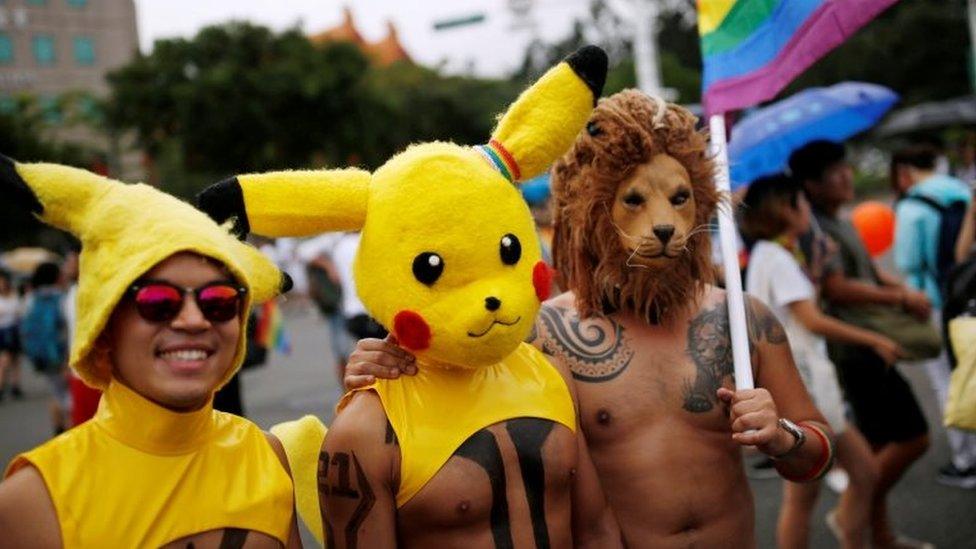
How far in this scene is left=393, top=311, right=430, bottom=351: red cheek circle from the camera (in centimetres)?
203

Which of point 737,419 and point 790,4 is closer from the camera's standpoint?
point 737,419

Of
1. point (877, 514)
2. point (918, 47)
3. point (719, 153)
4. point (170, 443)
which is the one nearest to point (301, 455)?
point (170, 443)

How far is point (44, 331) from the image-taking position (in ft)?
29.4

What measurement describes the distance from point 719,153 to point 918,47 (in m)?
42.1

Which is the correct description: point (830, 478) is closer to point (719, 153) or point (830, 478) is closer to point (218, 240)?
point (719, 153)

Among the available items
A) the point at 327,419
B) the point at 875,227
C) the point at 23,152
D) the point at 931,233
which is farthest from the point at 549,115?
the point at 23,152

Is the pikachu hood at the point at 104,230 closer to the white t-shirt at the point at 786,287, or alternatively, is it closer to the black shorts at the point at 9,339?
the white t-shirt at the point at 786,287

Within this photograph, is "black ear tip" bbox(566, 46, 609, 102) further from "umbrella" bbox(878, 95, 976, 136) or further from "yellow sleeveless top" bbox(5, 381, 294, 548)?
"umbrella" bbox(878, 95, 976, 136)

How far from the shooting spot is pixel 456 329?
2010 mm

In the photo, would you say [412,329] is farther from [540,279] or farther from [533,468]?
[533,468]

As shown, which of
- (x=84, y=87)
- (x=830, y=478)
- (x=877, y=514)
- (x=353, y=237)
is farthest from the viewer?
(x=84, y=87)

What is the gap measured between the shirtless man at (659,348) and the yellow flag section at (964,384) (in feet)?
3.72

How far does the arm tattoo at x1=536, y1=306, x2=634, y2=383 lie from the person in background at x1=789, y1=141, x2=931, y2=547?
211 centimetres

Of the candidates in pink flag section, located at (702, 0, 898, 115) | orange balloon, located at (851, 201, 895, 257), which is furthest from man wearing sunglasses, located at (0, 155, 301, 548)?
orange balloon, located at (851, 201, 895, 257)
